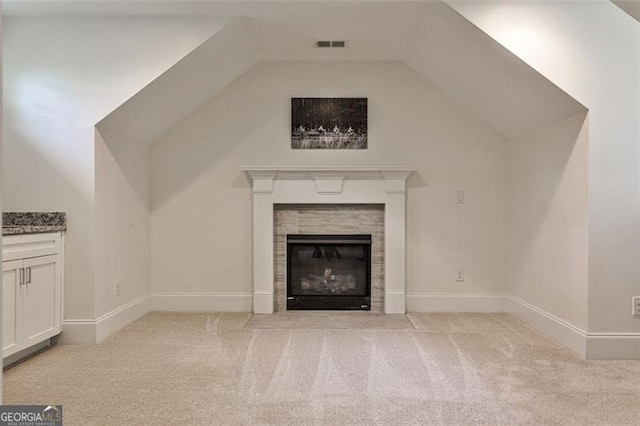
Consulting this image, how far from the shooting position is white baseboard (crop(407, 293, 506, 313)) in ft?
14.8

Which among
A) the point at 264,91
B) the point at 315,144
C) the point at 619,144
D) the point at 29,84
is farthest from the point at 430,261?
the point at 29,84

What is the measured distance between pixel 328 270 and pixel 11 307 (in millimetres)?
2754

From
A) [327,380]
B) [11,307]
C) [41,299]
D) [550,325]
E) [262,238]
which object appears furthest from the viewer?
[262,238]

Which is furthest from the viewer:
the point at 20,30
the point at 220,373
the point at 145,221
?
the point at 145,221

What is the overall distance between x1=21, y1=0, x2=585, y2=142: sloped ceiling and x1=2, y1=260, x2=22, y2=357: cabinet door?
1239mm

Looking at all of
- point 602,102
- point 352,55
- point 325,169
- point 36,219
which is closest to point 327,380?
point 325,169

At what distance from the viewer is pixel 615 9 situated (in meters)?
3.04

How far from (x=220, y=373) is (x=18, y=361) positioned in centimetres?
143

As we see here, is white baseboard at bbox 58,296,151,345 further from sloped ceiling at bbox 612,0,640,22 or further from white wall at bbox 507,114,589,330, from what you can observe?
sloped ceiling at bbox 612,0,640,22

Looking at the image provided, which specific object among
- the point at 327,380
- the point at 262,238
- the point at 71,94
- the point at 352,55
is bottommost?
the point at 327,380

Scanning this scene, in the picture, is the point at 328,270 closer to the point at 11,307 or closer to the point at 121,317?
the point at 121,317

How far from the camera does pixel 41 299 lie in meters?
3.18

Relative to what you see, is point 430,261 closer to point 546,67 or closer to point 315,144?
point 315,144

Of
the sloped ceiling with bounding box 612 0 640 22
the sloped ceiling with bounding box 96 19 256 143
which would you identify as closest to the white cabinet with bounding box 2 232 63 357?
the sloped ceiling with bounding box 96 19 256 143
